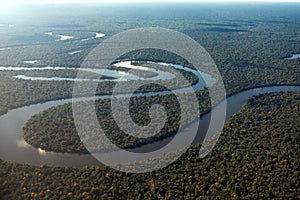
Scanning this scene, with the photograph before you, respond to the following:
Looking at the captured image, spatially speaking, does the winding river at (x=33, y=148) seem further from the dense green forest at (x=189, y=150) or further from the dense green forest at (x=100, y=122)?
the dense green forest at (x=189, y=150)

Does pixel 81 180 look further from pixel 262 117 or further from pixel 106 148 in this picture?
pixel 262 117

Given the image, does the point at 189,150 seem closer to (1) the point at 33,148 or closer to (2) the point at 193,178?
(2) the point at 193,178

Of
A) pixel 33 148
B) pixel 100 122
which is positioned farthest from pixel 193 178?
pixel 33 148

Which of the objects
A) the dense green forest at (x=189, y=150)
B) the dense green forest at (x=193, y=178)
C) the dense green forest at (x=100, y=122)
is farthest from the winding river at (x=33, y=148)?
the dense green forest at (x=193, y=178)

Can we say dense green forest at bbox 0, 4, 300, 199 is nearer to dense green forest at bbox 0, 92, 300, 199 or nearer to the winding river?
dense green forest at bbox 0, 92, 300, 199

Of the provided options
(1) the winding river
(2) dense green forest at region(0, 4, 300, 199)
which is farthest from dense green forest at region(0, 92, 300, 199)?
(1) the winding river

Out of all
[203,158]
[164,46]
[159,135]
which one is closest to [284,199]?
[203,158]
